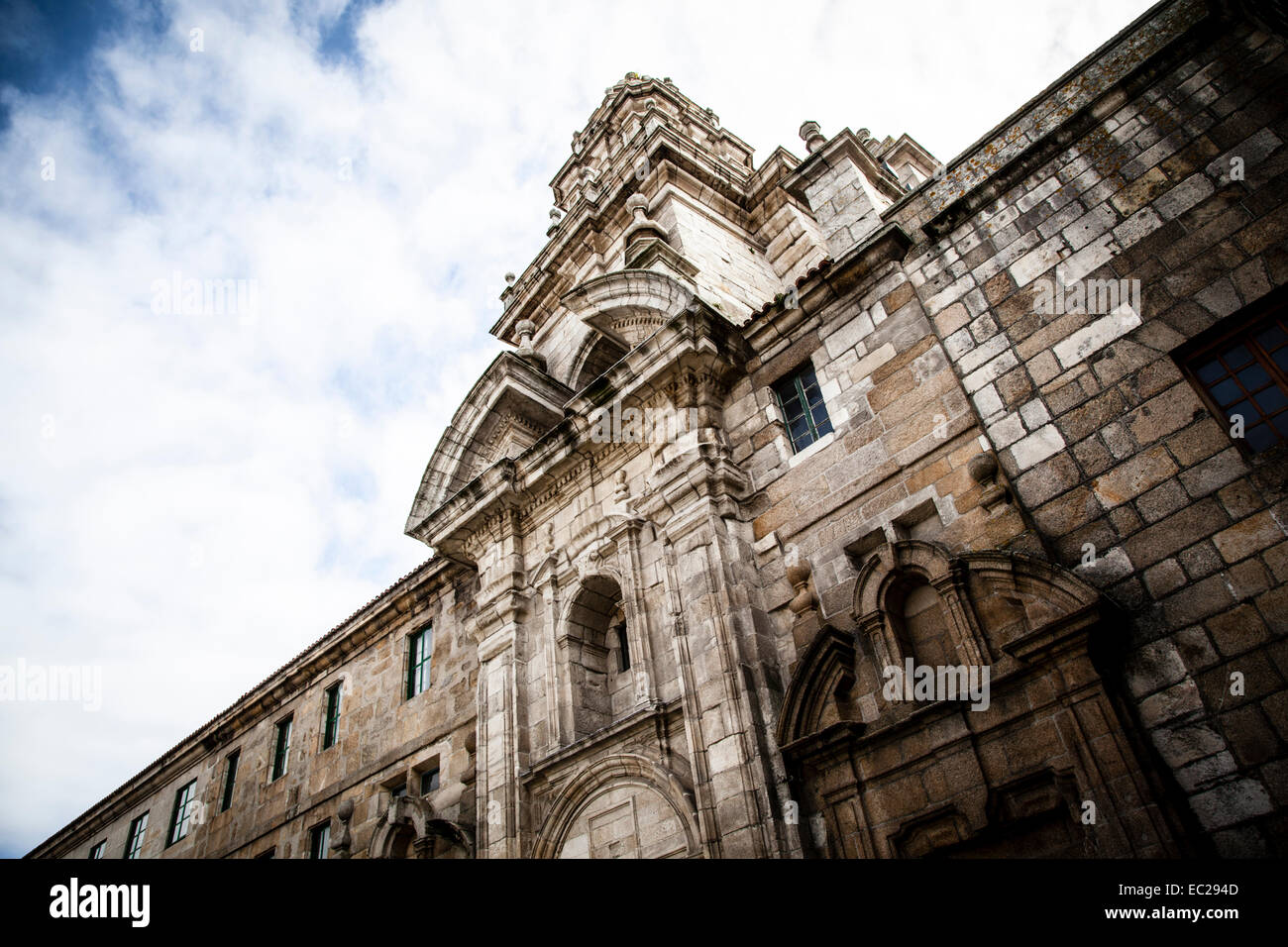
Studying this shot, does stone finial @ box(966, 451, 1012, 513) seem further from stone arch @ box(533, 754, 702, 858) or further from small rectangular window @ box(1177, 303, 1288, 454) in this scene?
stone arch @ box(533, 754, 702, 858)

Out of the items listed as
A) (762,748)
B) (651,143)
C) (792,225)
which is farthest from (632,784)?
(651,143)

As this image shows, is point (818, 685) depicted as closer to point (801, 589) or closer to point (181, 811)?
point (801, 589)

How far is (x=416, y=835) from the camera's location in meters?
12.1

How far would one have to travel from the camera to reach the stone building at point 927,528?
6184 mm

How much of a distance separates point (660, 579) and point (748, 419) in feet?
7.70

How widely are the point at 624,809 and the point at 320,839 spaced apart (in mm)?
8415

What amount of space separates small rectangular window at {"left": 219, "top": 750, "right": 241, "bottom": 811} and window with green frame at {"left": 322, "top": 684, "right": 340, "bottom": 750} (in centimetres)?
361

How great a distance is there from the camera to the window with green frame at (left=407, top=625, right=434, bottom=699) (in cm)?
1473

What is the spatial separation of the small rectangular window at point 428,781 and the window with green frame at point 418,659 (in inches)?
64.7

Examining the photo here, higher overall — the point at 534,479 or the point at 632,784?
the point at 534,479

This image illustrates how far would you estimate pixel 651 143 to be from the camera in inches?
691
